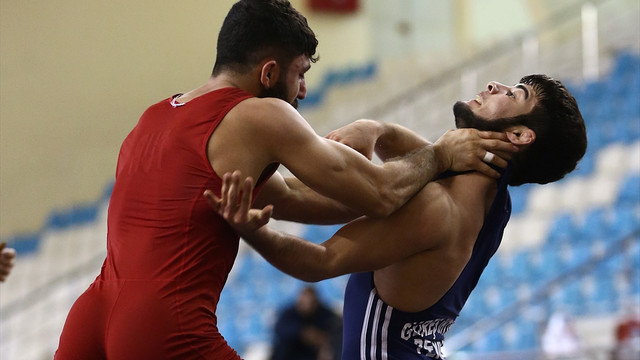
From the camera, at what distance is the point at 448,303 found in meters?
2.91

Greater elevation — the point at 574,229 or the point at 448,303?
the point at 448,303

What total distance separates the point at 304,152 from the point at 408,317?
676 millimetres

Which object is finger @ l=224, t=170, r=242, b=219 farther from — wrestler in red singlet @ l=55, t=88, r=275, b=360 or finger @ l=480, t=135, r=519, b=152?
finger @ l=480, t=135, r=519, b=152

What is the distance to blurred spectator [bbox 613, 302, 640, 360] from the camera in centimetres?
549

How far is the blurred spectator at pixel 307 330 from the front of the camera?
6332 millimetres

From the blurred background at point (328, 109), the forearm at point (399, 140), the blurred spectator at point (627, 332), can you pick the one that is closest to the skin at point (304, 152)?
the forearm at point (399, 140)

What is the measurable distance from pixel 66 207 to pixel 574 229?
24.6 feet

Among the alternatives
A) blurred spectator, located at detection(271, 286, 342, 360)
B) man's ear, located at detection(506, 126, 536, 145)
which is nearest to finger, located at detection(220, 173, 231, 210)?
man's ear, located at detection(506, 126, 536, 145)

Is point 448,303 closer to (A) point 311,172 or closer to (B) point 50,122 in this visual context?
(A) point 311,172

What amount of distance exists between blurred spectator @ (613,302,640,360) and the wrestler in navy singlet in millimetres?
2843

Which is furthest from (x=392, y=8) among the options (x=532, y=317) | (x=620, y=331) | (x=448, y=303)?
(x=448, y=303)

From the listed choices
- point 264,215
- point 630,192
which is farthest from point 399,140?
point 630,192

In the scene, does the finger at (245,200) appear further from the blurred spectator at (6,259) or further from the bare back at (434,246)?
the blurred spectator at (6,259)

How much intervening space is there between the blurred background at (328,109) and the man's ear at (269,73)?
A: 5193 mm
